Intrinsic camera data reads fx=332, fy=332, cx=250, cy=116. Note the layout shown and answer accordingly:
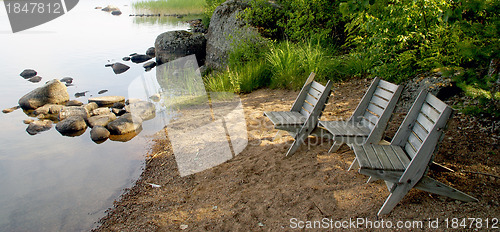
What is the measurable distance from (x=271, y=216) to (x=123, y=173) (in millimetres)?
3551

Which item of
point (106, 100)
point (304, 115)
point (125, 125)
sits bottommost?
point (106, 100)

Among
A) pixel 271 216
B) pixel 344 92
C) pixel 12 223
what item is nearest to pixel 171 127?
pixel 12 223

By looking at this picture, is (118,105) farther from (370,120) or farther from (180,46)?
(370,120)

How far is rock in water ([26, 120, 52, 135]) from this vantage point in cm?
835

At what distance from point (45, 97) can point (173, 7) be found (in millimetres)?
24849

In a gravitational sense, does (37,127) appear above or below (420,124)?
below

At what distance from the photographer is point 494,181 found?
10.4 ft

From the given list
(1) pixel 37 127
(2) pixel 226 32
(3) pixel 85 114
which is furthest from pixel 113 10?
(1) pixel 37 127

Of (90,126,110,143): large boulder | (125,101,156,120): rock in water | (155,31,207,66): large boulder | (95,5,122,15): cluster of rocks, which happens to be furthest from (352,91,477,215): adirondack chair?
(95,5,122,15): cluster of rocks

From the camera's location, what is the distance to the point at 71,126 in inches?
324

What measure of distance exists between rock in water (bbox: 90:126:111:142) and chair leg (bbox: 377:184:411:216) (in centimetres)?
656

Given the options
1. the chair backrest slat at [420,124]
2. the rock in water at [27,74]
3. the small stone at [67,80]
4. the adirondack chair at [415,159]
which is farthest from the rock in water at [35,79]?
the chair backrest slat at [420,124]

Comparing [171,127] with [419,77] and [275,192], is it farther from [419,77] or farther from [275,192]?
[419,77]

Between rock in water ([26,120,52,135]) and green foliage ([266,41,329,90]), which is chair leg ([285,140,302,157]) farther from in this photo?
rock in water ([26,120,52,135])
